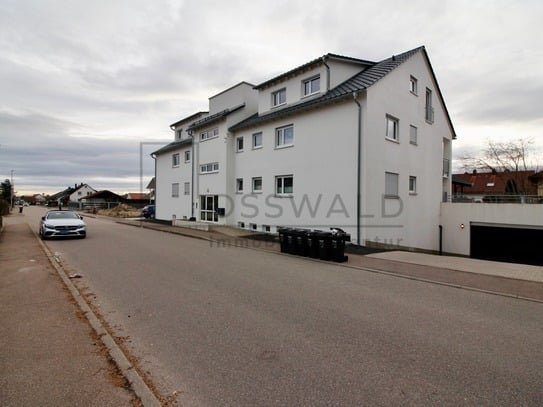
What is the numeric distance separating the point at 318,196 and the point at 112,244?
8.94m

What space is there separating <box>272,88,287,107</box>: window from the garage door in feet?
41.1

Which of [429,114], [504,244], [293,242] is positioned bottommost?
[504,244]

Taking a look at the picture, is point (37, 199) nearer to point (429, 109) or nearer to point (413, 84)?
point (429, 109)

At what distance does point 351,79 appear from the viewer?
16.8 metres

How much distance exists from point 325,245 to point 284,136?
8553 mm

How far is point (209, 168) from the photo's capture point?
2338 cm

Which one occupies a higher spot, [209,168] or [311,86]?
[311,86]

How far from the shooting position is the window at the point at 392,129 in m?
15.7

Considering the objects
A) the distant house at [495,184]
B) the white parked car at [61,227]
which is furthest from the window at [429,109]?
the white parked car at [61,227]

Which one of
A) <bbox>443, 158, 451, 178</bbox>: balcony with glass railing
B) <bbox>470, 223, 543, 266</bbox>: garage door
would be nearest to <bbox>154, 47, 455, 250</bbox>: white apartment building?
<bbox>443, 158, 451, 178</bbox>: balcony with glass railing

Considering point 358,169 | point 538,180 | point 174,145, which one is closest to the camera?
point 358,169

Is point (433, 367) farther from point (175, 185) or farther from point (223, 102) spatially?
point (175, 185)

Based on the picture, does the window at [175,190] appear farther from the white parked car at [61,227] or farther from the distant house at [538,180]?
the distant house at [538,180]

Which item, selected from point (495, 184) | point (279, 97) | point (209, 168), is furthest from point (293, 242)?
point (495, 184)
